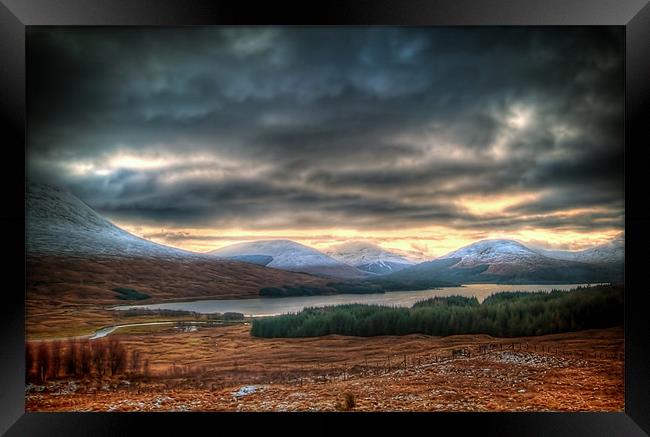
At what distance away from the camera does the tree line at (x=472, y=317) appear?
2955 mm

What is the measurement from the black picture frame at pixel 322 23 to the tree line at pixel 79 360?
12 centimetres

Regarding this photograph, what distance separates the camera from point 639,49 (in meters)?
2.68

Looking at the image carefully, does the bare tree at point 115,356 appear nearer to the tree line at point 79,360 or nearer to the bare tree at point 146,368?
the tree line at point 79,360

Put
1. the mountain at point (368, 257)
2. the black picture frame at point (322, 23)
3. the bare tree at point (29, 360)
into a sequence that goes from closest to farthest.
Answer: the black picture frame at point (322, 23) < the bare tree at point (29, 360) < the mountain at point (368, 257)

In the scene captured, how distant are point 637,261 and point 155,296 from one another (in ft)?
11.9

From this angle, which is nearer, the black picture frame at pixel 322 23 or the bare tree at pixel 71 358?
the black picture frame at pixel 322 23

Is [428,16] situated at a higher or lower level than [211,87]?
higher

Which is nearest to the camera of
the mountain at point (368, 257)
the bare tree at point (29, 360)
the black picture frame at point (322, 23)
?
the black picture frame at point (322, 23)

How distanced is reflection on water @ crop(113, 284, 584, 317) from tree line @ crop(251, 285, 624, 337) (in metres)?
0.04

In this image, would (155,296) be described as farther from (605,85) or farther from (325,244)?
(605,85)

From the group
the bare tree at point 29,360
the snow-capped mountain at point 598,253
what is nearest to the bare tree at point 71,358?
the bare tree at point 29,360

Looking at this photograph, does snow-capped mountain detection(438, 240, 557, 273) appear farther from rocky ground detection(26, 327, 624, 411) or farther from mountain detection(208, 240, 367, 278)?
mountain detection(208, 240, 367, 278)

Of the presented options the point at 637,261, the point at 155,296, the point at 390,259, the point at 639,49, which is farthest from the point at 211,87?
the point at 637,261

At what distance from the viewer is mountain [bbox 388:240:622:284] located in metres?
2.94
